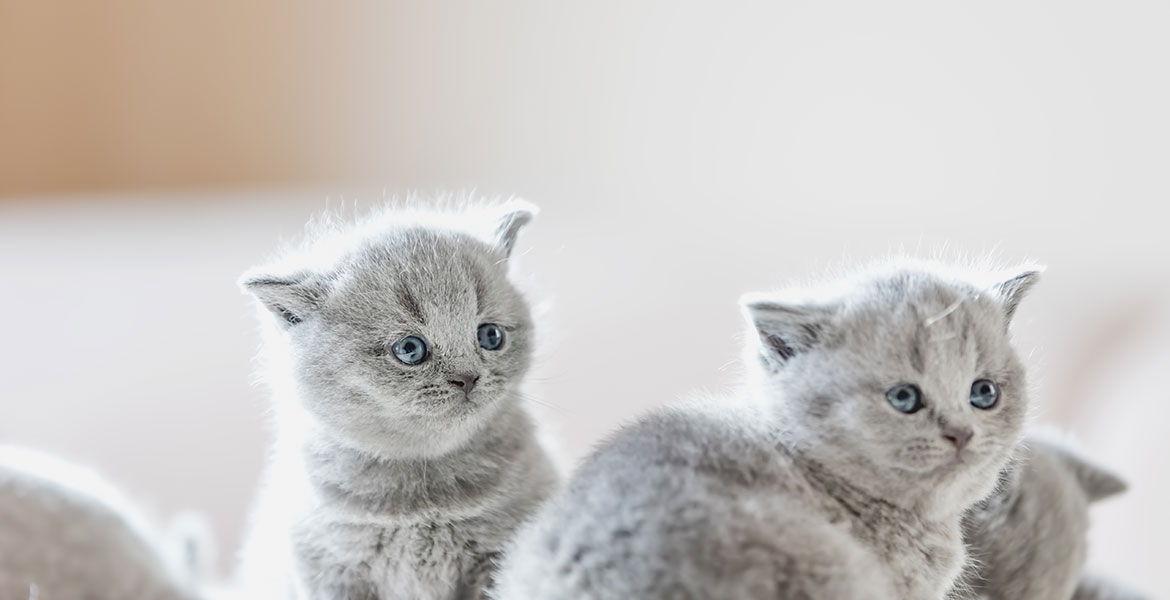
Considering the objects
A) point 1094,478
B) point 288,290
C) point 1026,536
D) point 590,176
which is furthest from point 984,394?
point 590,176

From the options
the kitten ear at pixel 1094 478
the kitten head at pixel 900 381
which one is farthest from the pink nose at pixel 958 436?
the kitten ear at pixel 1094 478

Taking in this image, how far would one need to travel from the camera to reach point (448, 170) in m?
3.17

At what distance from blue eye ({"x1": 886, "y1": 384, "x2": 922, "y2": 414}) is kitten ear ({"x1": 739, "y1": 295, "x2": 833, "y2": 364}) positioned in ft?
0.20

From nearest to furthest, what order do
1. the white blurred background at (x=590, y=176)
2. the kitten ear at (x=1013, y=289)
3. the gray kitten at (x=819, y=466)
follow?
the gray kitten at (x=819, y=466) < the kitten ear at (x=1013, y=289) < the white blurred background at (x=590, y=176)

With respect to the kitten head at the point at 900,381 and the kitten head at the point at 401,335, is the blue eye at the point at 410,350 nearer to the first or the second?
the kitten head at the point at 401,335

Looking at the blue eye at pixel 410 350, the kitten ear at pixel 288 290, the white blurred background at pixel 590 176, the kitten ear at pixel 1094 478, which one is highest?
the white blurred background at pixel 590 176

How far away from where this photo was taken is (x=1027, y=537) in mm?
951

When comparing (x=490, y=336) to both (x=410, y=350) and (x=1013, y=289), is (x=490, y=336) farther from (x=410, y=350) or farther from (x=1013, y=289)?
(x=1013, y=289)

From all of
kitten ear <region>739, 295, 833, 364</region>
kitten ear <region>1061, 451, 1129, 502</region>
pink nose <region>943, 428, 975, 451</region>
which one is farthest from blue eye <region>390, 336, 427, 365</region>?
kitten ear <region>1061, 451, 1129, 502</region>

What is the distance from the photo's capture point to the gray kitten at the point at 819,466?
71 cm

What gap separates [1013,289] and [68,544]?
85 cm

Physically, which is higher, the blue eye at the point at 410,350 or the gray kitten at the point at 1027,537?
the blue eye at the point at 410,350

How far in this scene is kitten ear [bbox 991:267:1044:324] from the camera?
85 cm

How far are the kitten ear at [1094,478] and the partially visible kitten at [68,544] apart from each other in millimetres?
847
